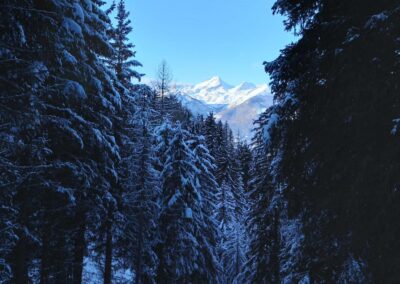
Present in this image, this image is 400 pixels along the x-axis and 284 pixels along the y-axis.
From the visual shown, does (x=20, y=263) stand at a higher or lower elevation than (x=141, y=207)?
lower

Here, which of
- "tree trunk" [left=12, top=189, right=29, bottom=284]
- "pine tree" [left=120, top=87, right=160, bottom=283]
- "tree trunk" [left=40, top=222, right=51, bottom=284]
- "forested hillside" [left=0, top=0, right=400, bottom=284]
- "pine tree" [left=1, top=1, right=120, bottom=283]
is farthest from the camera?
"pine tree" [left=120, top=87, right=160, bottom=283]

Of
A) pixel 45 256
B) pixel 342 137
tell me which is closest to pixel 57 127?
pixel 45 256

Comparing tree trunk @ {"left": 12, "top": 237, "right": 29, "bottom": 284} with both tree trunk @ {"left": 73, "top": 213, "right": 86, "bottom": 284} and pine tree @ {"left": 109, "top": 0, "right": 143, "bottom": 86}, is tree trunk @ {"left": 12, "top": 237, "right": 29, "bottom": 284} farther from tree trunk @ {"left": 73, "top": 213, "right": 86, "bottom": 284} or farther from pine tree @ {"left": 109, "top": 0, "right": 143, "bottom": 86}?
pine tree @ {"left": 109, "top": 0, "right": 143, "bottom": 86}

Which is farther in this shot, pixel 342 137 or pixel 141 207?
pixel 141 207

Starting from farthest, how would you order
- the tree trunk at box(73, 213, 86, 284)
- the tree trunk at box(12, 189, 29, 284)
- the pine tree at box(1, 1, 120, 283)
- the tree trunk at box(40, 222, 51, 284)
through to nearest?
the tree trunk at box(73, 213, 86, 284) → the tree trunk at box(40, 222, 51, 284) → the tree trunk at box(12, 189, 29, 284) → the pine tree at box(1, 1, 120, 283)

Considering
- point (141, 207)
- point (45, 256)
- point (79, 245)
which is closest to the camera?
point (45, 256)

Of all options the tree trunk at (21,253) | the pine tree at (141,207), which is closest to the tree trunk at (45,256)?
the tree trunk at (21,253)

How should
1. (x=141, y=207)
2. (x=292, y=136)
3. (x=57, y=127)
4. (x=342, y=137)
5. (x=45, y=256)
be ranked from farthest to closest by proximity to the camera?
(x=141, y=207) → (x=57, y=127) → (x=45, y=256) → (x=292, y=136) → (x=342, y=137)

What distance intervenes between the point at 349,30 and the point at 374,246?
4.66 meters

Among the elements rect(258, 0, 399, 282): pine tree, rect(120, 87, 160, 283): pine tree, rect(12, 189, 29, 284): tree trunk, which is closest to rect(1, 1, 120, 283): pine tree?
rect(12, 189, 29, 284): tree trunk

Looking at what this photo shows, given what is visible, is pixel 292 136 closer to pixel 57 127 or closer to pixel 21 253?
pixel 57 127

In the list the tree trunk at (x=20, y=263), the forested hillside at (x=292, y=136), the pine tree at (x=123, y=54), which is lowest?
the tree trunk at (x=20, y=263)

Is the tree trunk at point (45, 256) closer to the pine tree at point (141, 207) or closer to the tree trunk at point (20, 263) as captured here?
the tree trunk at point (20, 263)

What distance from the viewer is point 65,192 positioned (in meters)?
10.5
